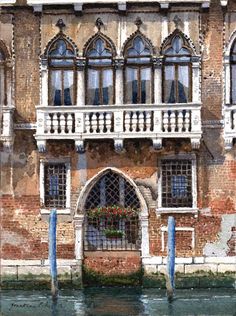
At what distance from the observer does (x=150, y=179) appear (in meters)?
17.0

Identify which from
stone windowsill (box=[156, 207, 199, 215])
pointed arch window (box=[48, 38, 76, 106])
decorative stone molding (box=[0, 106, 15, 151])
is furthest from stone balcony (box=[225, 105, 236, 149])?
decorative stone molding (box=[0, 106, 15, 151])

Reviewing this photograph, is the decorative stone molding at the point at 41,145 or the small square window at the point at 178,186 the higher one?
the decorative stone molding at the point at 41,145

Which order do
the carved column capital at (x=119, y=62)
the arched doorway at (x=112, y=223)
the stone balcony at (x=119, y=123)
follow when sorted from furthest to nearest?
1. the arched doorway at (x=112, y=223)
2. the carved column capital at (x=119, y=62)
3. the stone balcony at (x=119, y=123)

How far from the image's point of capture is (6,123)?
1675 centimetres

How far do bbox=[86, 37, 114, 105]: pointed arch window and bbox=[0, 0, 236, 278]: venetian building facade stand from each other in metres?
0.02

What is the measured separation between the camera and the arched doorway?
16.9 m

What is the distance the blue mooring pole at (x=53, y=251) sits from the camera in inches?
623

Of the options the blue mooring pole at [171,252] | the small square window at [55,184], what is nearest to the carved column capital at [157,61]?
the small square window at [55,184]

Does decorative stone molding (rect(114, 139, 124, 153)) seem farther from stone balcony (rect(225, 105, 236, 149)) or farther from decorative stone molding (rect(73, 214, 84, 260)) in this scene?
stone balcony (rect(225, 105, 236, 149))

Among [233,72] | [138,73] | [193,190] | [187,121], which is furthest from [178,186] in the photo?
[233,72]

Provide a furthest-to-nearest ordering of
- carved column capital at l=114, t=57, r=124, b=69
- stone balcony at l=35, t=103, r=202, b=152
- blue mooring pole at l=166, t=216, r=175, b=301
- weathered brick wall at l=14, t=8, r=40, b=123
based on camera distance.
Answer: weathered brick wall at l=14, t=8, r=40, b=123 → carved column capital at l=114, t=57, r=124, b=69 → stone balcony at l=35, t=103, r=202, b=152 → blue mooring pole at l=166, t=216, r=175, b=301

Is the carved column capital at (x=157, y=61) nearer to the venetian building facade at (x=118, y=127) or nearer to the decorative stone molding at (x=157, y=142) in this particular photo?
the venetian building facade at (x=118, y=127)

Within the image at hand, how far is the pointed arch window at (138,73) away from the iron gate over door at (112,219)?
155 cm

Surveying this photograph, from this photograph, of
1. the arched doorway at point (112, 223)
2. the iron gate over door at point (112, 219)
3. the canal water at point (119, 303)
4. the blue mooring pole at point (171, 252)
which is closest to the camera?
the canal water at point (119, 303)
